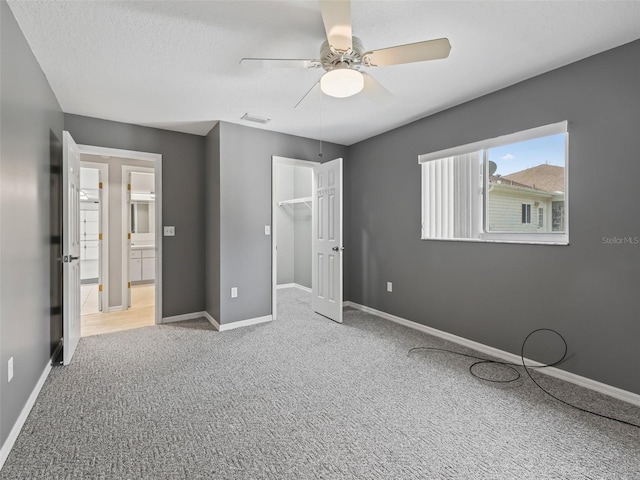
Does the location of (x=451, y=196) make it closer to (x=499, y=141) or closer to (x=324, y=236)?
(x=499, y=141)

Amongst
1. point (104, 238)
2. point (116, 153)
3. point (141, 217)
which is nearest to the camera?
point (116, 153)

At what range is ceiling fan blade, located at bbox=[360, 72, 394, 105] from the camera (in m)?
2.09

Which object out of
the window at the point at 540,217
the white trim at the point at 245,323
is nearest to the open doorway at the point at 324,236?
the white trim at the point at 245,323

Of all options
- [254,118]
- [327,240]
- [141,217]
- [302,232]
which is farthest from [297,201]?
[141,217]

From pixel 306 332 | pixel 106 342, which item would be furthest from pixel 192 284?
pixel 306 332

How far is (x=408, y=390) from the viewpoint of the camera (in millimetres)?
2332

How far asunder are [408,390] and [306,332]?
154 centimetres

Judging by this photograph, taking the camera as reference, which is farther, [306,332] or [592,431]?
[306,332]

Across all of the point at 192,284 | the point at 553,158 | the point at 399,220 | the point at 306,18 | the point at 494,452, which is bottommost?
the point at 494,452

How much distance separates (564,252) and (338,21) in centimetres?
236

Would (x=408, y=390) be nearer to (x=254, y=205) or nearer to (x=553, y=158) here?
(x=553, y=158)

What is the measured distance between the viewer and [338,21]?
1623mm

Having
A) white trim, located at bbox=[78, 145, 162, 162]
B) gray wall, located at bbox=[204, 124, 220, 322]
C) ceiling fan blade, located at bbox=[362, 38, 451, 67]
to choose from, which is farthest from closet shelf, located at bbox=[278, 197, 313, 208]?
ceiling fan blade, located at bbox=[362, 38, 451, 67]

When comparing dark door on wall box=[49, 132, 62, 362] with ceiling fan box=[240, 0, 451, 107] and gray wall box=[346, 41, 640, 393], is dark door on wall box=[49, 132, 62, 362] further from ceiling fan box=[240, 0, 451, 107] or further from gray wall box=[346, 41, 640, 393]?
gray wall box=[346, 41, 640, 393]
